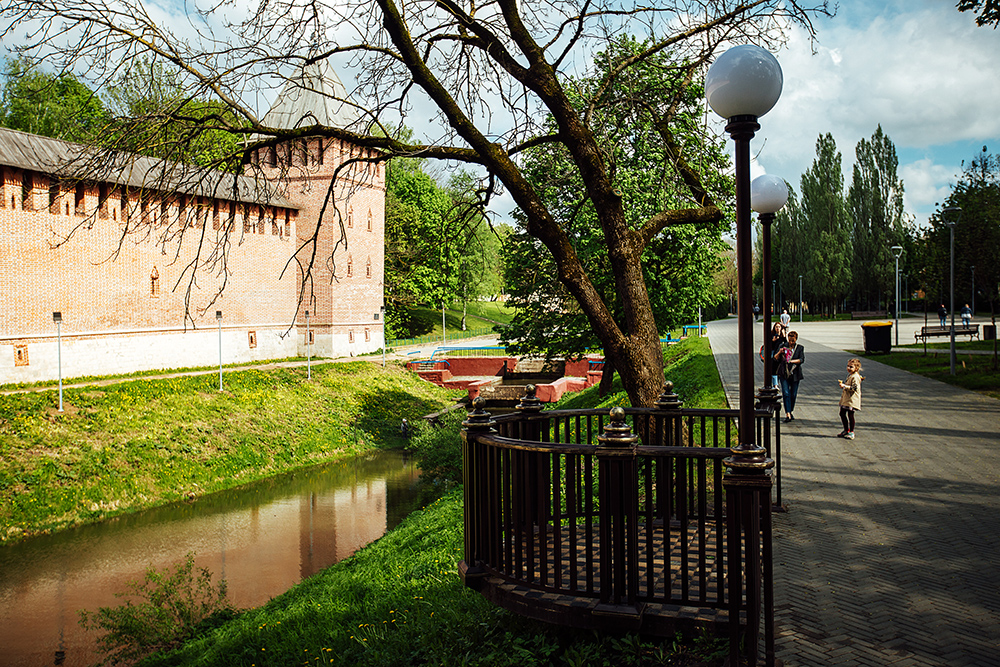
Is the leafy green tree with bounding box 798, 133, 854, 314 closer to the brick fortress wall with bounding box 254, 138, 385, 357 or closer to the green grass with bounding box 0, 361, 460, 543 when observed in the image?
the brick fortress wall with bounding box 254, 138, 385, 357

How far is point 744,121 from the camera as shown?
158 inches

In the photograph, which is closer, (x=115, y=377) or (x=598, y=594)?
(x=598, y=594)

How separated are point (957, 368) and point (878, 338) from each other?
703cm

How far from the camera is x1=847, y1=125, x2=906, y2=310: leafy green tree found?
217 feet

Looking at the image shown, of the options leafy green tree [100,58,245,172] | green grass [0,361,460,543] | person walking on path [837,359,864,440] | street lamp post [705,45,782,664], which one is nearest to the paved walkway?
person walking on path [837,359,864,440]

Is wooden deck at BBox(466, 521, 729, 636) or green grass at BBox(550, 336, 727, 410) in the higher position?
wooden deck at BBox(466, 521, 729, 636)

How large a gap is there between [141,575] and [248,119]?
11.1 meters

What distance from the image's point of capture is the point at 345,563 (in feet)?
43.0

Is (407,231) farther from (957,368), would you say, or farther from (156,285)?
(957,368)

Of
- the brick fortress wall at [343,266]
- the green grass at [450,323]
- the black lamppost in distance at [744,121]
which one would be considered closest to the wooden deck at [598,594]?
the black lamppost in distance at [744,121]

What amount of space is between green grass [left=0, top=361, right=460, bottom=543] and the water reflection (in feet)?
3.31

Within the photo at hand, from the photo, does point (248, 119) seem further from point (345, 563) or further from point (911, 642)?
point (345, 563)

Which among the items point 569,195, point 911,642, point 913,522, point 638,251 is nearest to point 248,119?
point 638,251

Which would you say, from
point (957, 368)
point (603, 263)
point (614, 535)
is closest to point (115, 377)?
point (603, 263)
